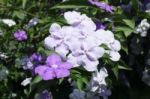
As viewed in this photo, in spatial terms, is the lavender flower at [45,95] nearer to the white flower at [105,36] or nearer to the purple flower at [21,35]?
the white flower at [105,36]

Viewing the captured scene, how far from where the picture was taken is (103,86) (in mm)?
2043

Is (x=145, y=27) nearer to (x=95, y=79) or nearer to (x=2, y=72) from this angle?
(x=95, y=79)

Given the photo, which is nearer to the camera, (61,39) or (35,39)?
(61,39)

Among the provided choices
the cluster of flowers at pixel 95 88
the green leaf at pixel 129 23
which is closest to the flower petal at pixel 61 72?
the cluster of flowers at pixel 95 88

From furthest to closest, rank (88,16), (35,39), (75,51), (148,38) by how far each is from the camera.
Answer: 1. (35,39)
2. (148,38)
3. (88,16)
4. (75,51)

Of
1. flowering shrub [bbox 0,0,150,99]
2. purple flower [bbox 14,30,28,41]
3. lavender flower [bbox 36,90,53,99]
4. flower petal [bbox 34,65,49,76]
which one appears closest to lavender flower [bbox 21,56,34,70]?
flowering shrub [bbox 0,0,150,99]

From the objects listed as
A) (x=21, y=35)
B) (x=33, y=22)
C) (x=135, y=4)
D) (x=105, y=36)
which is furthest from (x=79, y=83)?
(x=21, y=35)

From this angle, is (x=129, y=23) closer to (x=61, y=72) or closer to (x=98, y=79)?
(x=98, y=79)

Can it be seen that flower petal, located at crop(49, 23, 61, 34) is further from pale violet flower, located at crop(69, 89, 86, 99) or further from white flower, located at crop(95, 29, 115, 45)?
pale violet flower, located at crop(69, 89, 86, 99)

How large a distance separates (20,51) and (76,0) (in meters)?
0.80

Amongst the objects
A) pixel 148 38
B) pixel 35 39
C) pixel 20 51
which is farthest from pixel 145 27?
pixel 20 51

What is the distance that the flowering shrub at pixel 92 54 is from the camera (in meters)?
1.87

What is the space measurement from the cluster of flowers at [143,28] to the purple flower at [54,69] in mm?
498

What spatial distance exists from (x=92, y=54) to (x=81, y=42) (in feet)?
0.21
